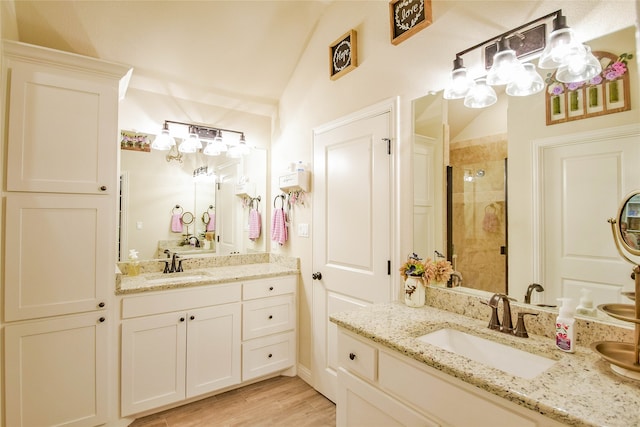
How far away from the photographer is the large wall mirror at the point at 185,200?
99.3 inches

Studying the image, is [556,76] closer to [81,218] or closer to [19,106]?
[81,218]

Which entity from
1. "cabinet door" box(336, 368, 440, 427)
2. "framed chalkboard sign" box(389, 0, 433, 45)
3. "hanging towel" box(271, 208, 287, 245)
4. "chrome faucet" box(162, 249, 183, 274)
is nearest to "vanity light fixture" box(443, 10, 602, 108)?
"framed chalkboard sign" box(389, 0, 433, 45)

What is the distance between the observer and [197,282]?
227 cm

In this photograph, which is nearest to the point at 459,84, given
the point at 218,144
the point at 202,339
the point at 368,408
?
the point at 368,408

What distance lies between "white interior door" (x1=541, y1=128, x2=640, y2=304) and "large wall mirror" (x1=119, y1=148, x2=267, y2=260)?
2375mm

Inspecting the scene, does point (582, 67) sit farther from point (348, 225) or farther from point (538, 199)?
point (348, 225)

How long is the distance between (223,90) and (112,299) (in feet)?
6.25

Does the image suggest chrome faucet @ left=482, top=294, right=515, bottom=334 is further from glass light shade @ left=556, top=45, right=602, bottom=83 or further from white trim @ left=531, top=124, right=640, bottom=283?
glass light shade @ left=556, top=45, right=602, bottom=83

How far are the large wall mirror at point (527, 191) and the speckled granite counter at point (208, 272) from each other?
1.38m

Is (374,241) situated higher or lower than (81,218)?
lower

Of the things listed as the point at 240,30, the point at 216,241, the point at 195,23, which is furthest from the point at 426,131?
Answer: the point at 216,241

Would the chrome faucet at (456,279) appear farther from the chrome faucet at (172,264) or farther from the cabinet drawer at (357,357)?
the chrome faucet at (172,264)

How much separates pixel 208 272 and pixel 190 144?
3.65 feet

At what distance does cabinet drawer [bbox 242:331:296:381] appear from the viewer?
2.51 m
